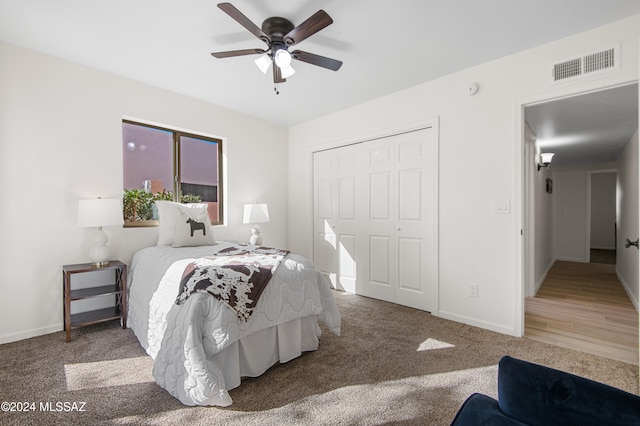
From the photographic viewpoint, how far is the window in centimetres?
331

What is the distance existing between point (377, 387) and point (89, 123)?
11.3ft

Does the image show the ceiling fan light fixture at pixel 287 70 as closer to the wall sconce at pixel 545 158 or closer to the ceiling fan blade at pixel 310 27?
the ceiling fan blade at pixel 310 27

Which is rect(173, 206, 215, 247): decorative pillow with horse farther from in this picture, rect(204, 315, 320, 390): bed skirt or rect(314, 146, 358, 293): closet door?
rect(314, 146, 358, 293): closet door

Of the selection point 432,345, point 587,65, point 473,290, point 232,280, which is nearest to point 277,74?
point 232,280

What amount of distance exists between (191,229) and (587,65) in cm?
374

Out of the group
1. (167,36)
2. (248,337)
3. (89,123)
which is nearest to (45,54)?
(89,123)

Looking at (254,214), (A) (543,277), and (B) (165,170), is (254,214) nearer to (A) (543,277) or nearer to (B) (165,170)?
(B) (165,170)

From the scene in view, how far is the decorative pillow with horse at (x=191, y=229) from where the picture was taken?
3.00m

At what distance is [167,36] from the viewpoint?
7.83 feet

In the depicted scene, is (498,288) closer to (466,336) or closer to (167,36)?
(466,336)

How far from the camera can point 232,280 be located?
1930mm

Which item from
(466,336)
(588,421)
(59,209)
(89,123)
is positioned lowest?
(466,336)

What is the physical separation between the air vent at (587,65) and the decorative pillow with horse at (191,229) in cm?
351

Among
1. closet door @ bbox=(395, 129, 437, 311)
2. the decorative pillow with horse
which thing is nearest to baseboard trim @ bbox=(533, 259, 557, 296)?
closet door @ bbox=(395, 129, 437, 311)
